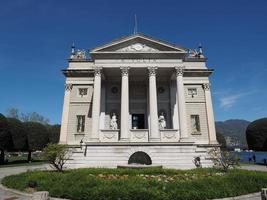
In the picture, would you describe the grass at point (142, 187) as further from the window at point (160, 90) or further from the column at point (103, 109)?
the window at point (160, 90)

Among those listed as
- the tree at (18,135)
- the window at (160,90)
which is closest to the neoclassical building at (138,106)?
the window at (160,90)

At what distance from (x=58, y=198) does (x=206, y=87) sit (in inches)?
1026

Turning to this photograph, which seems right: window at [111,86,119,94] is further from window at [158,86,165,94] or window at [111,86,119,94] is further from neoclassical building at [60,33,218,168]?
window at [158,86,165,94]

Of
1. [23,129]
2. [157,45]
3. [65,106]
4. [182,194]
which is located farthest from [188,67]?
[23,129]

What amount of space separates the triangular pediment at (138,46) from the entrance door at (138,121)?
8903 millimetres

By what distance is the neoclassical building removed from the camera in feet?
80.9

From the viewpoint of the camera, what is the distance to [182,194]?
37.5 ft

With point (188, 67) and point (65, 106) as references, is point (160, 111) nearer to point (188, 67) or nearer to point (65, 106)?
point (188, 67)

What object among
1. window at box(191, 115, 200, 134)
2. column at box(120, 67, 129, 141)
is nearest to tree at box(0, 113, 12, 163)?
column at box(120, 67, 129, 141)

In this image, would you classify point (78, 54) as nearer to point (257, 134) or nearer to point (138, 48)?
point (138, 48)

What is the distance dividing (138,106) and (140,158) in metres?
8.88

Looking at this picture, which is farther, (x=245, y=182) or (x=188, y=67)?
(x=188, y=67)

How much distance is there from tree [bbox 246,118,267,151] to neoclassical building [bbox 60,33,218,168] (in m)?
18.4

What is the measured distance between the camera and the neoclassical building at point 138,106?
2466 cm
